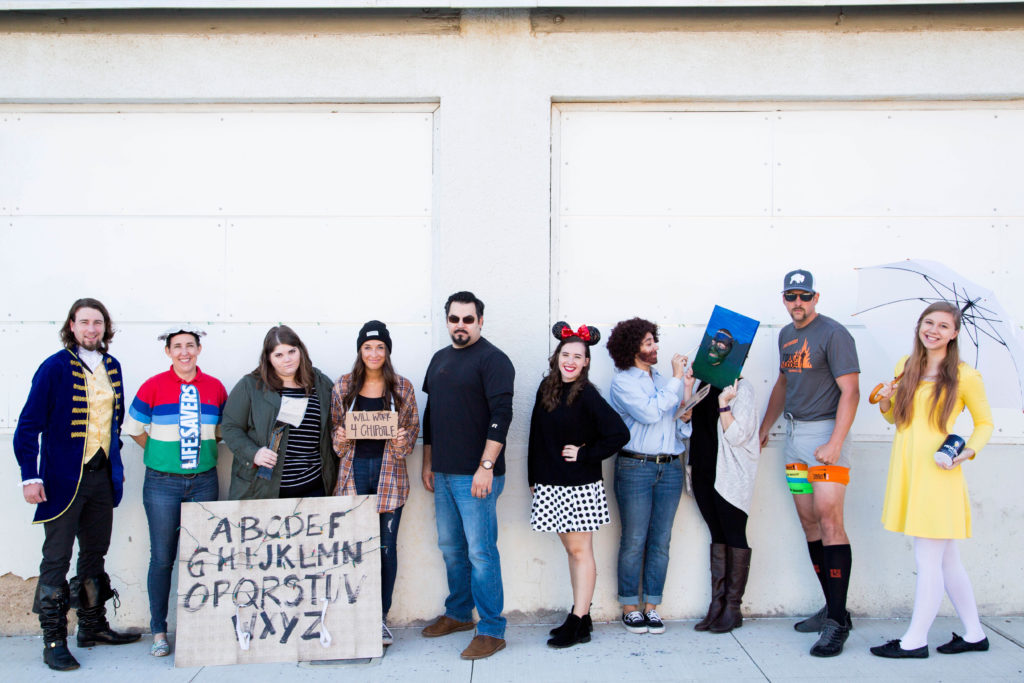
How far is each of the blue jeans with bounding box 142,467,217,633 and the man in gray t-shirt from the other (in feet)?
11.6

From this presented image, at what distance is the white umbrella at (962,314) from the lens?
412cm

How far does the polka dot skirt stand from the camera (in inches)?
175

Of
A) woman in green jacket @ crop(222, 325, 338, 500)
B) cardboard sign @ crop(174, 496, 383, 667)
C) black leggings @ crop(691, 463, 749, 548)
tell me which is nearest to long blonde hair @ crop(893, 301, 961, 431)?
black leggings @ crop(691, 463, 749, 548)

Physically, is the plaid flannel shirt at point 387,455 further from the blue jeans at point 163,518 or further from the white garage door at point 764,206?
the white garage door at point 764,206

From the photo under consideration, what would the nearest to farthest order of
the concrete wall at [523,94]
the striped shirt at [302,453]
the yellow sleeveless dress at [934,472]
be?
the yellow sleeveless dress at [934,472], the striped shirt at [302,453], the concrete wall at [523,94]

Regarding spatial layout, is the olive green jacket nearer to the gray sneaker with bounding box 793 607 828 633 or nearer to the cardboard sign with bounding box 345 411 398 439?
the cardboard sign with bounding box 345 411 398 439

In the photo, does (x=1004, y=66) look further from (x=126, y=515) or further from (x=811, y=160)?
(x=126, y=515)

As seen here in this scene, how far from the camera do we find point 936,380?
13.7 ft

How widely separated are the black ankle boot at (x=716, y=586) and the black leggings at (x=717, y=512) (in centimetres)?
6

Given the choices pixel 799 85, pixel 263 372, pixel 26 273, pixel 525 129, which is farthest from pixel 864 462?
pixel 26 273

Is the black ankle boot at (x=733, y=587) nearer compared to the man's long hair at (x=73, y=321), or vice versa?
the man's long hair at (x=73, y=321)

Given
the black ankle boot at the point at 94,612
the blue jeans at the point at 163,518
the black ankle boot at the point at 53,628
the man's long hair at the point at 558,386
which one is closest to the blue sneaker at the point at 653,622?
the man's long hair at the point at 558,386

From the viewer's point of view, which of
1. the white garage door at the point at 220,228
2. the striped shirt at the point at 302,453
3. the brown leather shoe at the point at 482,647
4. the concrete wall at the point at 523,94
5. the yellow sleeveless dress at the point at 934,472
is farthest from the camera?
the white garage door at the point at 220,228

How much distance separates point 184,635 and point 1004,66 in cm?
618
